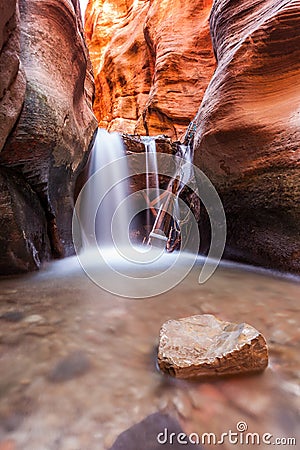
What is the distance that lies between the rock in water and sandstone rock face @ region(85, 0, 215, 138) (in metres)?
11.7

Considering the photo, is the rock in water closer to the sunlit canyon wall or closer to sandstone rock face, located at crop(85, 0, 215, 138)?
the sunlit canyon wall

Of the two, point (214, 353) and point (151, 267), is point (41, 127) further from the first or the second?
point (214, 353)

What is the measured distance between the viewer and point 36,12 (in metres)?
3.69

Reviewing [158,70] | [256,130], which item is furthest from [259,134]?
[158,70]

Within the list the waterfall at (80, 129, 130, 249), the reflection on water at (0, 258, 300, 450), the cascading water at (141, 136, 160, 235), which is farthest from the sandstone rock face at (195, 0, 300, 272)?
the cascading water at (141, 136, 160, 235)

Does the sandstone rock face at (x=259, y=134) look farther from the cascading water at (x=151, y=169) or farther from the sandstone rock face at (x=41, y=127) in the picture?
the cascading water at (x=151, y=169)

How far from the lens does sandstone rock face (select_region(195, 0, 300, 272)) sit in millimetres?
3316

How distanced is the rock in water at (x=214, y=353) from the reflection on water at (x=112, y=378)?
0.05 meters

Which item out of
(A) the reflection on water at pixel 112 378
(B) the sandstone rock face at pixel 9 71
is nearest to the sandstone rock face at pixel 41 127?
(B) the sandstone rock face at pixel 9 71

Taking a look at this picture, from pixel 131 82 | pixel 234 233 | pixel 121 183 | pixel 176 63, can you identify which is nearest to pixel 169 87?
pixel 176 63

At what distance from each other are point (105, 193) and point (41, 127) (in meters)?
4.41

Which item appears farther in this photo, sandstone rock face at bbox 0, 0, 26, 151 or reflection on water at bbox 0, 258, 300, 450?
sandstone rock face at bbox 0, 0, 26, 151

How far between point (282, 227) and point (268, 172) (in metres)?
0.79

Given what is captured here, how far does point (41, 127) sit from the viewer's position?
10.7 feet
